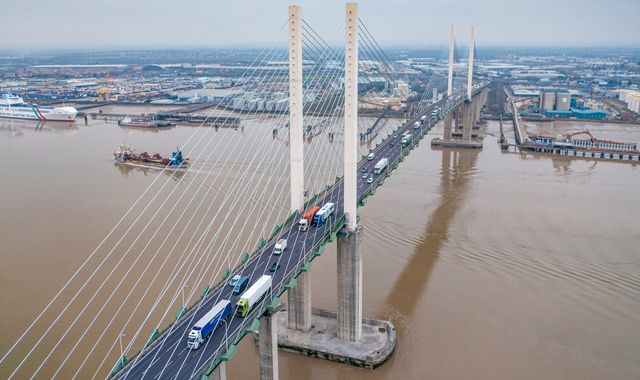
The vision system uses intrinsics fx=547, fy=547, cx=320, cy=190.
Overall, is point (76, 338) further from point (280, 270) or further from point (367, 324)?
point (367, 324)

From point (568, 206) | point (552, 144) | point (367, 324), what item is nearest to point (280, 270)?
point (367, 324)

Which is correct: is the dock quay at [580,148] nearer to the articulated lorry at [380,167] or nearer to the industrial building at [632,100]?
the articulated lorry at [380,167]

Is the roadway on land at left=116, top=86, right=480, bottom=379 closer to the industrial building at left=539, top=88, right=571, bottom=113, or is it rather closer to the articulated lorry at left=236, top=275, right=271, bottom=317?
the articulated lorry at left=236, top=275, right=271, bottom=317

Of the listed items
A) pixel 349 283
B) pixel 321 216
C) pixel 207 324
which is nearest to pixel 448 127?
pixel 321 216

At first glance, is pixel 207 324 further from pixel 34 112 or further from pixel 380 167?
pixel 34 112

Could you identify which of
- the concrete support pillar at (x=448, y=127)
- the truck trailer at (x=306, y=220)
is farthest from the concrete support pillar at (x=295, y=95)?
the concrete support pillar at (x=448, y=127)
